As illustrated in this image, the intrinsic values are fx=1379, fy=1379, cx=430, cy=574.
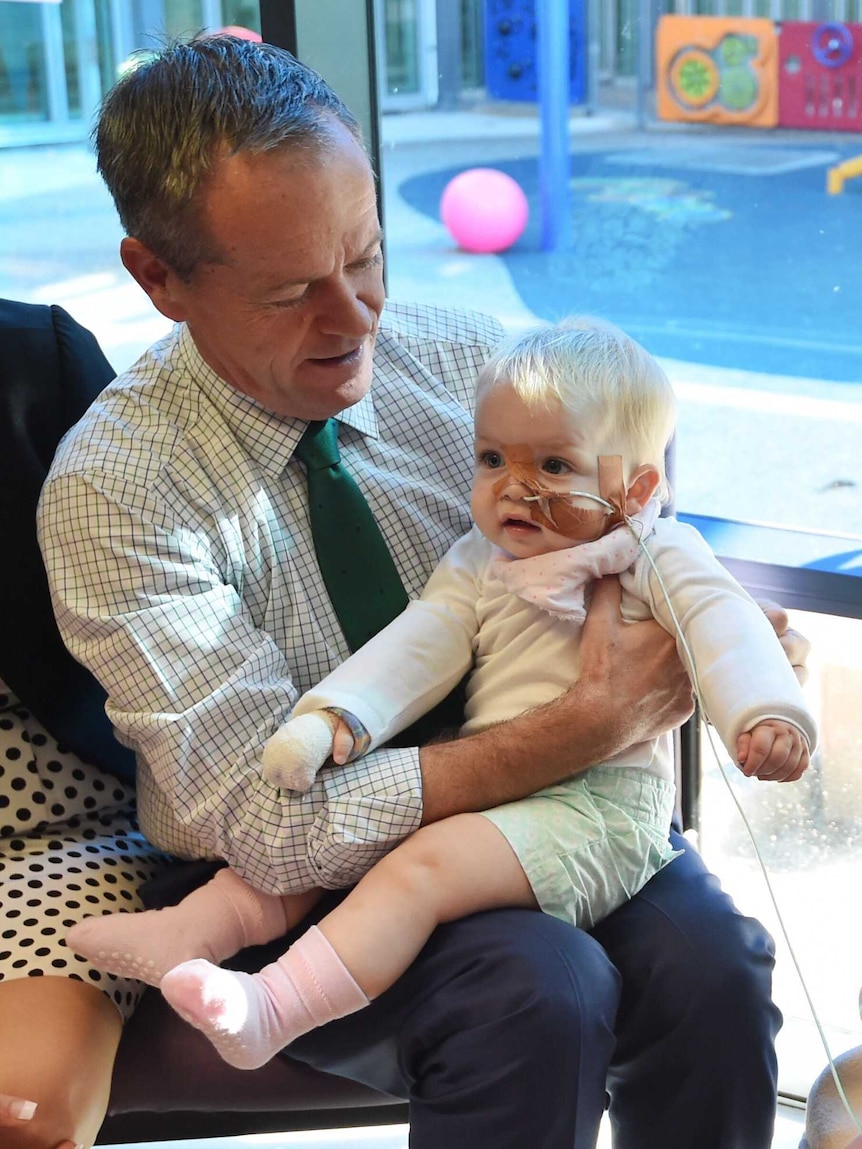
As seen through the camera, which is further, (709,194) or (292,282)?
(709,194)

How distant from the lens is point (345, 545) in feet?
5.57

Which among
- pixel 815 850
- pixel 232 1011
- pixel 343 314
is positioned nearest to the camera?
pixel 232 1011

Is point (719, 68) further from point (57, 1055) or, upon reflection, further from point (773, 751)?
point (57, 1055)

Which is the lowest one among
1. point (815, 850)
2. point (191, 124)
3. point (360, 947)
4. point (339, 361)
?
point (815, 850)

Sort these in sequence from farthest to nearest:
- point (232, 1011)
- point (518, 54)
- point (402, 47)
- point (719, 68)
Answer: point (518, 54)
point (402, 47)
point (719, 68)
point (232, 1011)

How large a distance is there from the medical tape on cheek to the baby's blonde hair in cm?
3

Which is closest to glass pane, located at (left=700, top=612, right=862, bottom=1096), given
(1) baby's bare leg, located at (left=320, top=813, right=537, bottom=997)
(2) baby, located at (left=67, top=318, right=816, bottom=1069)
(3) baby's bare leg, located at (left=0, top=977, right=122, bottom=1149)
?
(2) baby, located at (left=67, top=318, right=816, bottom=1069)

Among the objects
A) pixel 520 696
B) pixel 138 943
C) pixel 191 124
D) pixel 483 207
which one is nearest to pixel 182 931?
pixel 138 943

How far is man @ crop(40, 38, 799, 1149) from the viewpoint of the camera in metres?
1.45

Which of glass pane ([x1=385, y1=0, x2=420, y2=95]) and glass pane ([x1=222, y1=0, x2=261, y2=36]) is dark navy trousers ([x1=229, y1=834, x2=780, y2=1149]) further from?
glass pane ([x1=222, y1=0, x2=261, y2=36])

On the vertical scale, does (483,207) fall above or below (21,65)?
below

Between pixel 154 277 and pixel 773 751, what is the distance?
2.95ft

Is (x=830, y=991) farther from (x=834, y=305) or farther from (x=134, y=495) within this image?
(x=134, y=495)

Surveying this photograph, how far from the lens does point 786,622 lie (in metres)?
1.63
